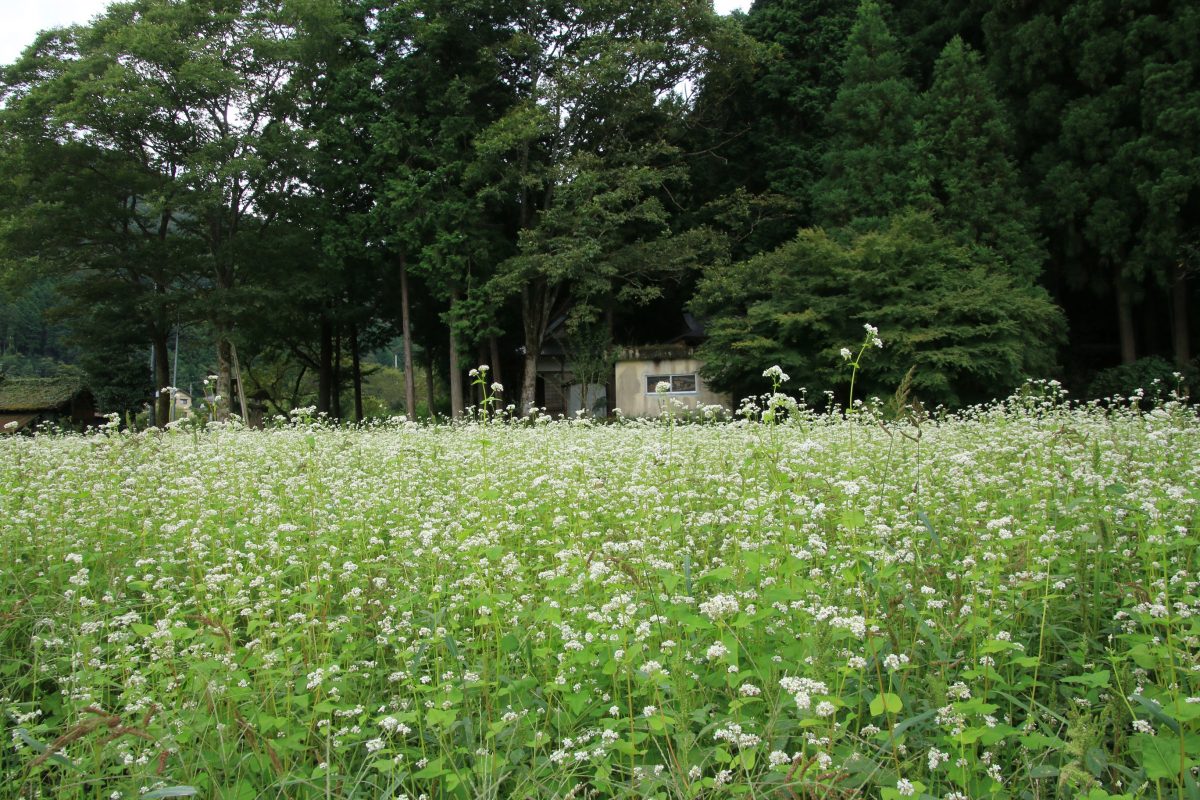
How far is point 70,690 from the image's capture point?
3.03 metres

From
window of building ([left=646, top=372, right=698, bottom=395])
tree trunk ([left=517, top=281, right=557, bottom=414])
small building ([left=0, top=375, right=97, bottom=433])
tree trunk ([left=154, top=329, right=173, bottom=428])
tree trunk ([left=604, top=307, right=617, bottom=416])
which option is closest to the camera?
window of building ([left=646, top=372, right=698, bottom=395])

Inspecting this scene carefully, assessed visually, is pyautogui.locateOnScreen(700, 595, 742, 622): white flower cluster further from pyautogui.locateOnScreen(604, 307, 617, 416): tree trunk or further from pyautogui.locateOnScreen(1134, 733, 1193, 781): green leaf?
pyautogui.locateOnScreen(604, 307, 617, 416): tree trunk

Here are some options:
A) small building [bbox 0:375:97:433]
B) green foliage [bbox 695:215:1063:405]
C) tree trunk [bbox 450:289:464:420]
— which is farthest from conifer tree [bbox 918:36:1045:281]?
small building [bbox 0:375:97:433]

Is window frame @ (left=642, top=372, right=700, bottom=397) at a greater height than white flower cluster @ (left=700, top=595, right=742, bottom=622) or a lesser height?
greater

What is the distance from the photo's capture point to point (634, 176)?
26.3 meters

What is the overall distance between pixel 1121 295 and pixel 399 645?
27.2 meters

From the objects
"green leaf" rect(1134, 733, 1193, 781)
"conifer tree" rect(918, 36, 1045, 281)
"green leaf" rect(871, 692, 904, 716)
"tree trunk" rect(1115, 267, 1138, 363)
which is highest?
"conifer tree" rect(918, 36, 1045, 281)

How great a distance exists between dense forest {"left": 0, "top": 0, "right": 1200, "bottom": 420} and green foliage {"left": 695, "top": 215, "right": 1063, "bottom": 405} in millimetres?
118

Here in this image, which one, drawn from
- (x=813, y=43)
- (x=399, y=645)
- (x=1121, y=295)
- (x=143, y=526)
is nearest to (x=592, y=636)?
(x=399, y=645)

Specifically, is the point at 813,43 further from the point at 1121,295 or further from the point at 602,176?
the point at 1121,295

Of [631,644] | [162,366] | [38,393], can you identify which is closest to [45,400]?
[38,393]

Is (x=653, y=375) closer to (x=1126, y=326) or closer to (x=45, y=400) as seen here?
(x=1126, y=326)

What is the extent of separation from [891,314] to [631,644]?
66.1 ft

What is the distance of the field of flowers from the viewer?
238cm
